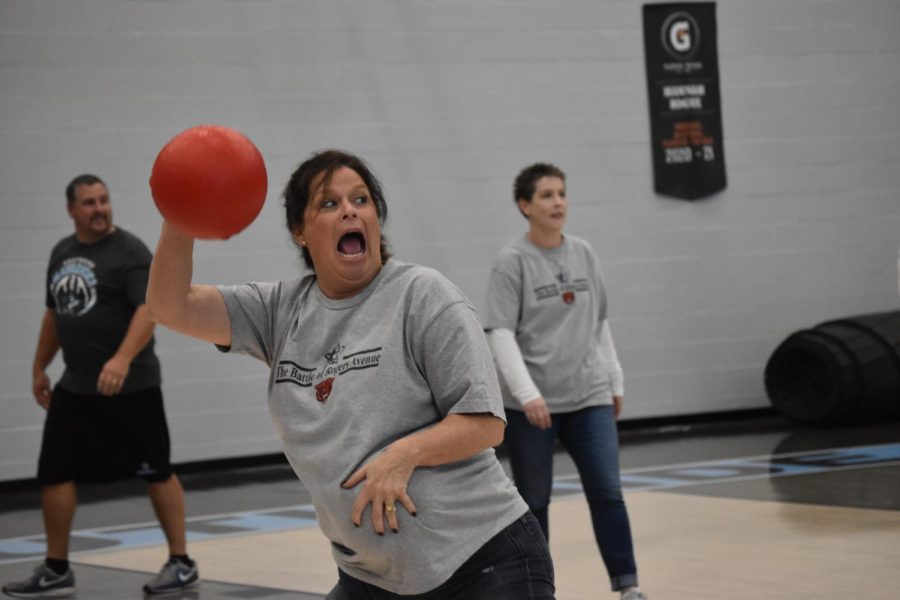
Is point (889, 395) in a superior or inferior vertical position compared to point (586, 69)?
inferior

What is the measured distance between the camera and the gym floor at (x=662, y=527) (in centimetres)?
655

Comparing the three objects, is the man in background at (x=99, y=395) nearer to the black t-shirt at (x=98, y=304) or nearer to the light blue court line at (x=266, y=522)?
the black t-shirt at (x=98, y=304)

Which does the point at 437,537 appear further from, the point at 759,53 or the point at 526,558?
the point at 759,53

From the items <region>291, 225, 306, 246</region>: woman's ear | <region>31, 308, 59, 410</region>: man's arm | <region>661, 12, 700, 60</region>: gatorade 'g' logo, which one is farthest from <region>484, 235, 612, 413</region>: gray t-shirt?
<region>661, 12, 700, 60</region>: gatorade 'g' logo

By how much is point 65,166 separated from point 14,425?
2.08 meters

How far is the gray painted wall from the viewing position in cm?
1120

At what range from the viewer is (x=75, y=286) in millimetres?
7281

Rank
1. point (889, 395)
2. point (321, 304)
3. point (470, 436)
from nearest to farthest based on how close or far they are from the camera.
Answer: point (470, 436)
point (321, 304)
point (889, 395)

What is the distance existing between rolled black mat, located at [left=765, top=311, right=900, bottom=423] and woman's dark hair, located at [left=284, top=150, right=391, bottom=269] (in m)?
9.96

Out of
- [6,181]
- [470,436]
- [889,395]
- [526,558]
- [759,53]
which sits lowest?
[889,395]

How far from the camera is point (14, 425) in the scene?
11.1m

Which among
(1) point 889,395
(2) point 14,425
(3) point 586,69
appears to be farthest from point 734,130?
(2) point 14,425

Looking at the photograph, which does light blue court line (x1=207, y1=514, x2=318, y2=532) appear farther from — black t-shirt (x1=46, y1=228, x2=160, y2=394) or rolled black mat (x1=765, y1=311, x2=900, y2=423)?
rolled black mat (x1=765, y1=311, x2=900, y2=423)

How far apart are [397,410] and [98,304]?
15.5 feet
